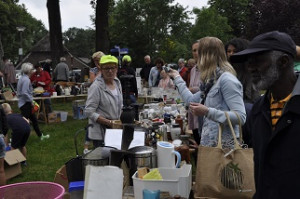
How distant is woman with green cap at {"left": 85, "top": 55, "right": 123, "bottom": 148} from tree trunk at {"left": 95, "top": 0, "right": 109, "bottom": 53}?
34.0 feet

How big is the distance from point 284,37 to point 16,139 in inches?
199

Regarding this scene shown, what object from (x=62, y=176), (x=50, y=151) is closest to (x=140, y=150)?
(x=62, y=176)

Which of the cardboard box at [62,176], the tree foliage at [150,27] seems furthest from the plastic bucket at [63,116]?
the tree foliage at [150,27]

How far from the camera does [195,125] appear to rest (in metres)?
4.31

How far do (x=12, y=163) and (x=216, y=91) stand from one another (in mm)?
3766

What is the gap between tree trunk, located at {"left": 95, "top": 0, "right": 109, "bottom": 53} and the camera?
1403 cm

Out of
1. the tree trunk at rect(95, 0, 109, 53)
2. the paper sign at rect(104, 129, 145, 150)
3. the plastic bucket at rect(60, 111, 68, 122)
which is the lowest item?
the plastic bucket at rect(60, 111, 68, 122)

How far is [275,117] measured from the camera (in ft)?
5.40

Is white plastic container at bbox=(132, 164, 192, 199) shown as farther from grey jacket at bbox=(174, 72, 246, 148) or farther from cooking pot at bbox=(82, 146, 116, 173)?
grey jacket at bbox=(174, 72, 246, 148)

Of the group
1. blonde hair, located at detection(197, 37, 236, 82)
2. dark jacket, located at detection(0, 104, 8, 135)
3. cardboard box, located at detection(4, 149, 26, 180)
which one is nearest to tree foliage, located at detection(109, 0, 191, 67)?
cardboard box, located at detection(4, 149, 26, 180)

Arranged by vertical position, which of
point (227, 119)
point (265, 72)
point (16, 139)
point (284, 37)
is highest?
point (284, 37)

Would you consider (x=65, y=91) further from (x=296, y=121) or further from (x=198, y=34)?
(x=198, y=34)

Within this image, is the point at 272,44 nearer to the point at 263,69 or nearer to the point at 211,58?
the point at 263,69

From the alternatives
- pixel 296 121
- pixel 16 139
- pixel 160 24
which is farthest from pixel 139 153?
pixel 160 24
